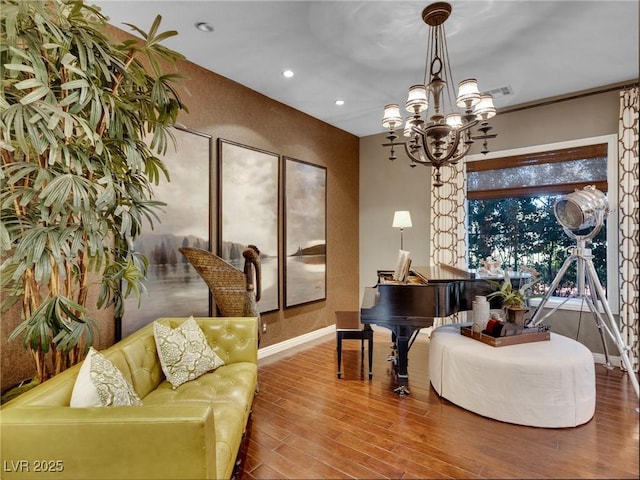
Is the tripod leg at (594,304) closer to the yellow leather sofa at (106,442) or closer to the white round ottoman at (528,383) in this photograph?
the white round ottoman at (528,383)

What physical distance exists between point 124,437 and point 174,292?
207cm

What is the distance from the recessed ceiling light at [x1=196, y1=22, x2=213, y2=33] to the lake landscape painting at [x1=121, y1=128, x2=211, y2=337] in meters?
0.90

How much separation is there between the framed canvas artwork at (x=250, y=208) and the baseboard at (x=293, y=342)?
18.4 inches

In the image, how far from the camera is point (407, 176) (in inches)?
A: 213

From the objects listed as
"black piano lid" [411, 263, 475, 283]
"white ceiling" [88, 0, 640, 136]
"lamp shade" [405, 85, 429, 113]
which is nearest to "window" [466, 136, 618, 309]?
"white ceiling" [88, 0, 640, 136]

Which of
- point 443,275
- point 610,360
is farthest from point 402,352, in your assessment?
point 610,360

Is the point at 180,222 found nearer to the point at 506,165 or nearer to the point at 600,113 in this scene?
the point at 506,165

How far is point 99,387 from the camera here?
1573 millimetres

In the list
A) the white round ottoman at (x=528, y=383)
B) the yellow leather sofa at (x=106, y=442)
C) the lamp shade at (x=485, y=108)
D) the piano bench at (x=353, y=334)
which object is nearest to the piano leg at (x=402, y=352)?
the piano bench at (x=353, y=334)

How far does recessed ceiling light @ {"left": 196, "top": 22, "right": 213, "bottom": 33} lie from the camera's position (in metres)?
2.78

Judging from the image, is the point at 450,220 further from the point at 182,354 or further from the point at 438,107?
the point at 182,354

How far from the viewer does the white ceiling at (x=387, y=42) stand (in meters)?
2.58

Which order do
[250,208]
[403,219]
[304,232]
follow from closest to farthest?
[250,208], [304,232], [403,219]

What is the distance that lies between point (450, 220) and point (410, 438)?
10.7ft
